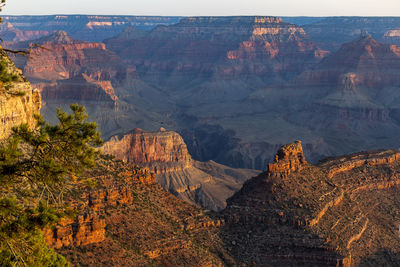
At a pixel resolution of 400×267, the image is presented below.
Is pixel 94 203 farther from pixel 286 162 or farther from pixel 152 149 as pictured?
pixel 152 149

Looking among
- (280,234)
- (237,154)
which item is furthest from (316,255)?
(237,154)

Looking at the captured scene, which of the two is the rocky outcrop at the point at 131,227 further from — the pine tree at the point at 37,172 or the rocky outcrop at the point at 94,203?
the pine tree at the point at 37,172

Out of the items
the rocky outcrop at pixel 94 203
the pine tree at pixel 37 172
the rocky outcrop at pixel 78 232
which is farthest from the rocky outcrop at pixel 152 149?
the pine tree at pixel 37 172

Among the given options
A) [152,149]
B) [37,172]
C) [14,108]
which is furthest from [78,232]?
[152,149]

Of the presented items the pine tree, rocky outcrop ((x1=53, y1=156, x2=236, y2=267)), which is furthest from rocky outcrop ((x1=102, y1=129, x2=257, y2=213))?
the pine tree

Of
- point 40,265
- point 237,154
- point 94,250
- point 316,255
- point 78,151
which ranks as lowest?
point 237,154

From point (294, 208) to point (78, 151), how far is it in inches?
1304

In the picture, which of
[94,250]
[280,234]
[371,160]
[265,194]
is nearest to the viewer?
[94,250]

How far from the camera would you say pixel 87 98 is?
195 meters

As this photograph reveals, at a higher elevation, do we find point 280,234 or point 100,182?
point 100,182

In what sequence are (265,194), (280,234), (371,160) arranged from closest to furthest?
(280,234) < (265,194) < (371,160)

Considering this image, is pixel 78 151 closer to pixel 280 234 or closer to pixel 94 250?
pixel 94 250

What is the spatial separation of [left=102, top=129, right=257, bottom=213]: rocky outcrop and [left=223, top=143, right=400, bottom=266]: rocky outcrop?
150 ft

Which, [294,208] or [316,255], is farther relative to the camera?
[294,208]
